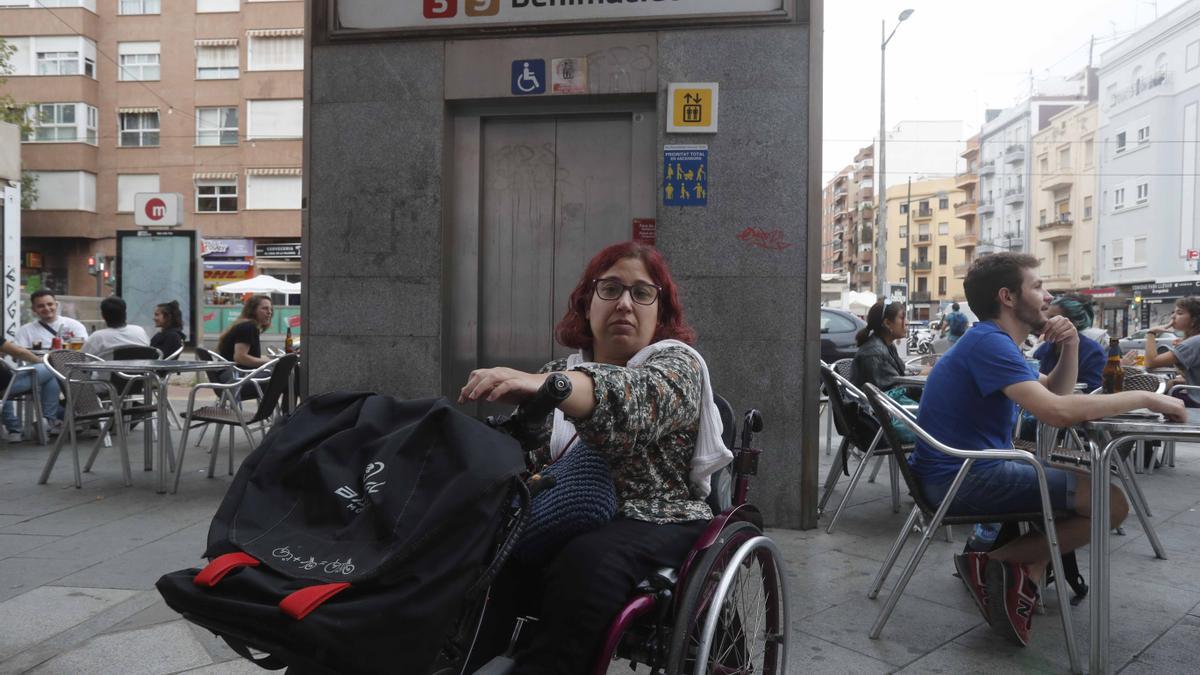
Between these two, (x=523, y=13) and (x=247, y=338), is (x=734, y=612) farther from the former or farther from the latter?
(x=247, y=338)

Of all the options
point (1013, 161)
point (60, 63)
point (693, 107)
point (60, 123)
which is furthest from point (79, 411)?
point (1013, 161)

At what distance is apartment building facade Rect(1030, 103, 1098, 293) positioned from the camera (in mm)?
56062

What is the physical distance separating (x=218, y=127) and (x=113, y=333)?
30453 millimetres

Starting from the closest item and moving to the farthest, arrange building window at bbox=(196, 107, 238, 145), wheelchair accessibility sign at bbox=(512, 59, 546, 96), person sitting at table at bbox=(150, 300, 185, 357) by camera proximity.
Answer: wheelchair accessibility sign at bbox=(512, 59, 546, 96), person sitting at table at bbox=(150, 300, 185, 357), building window at bbox=(196, 107, 238, 145)

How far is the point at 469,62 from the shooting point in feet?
17.5

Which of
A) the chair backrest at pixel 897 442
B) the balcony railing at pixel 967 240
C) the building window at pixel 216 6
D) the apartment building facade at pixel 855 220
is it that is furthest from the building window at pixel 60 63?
the apartment building facade at pixel 855 220

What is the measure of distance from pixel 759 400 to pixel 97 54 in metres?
39.9

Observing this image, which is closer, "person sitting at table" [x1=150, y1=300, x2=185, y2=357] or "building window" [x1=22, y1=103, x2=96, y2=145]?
"person sitting at table" [x1=150, y1=300, x2=185, y2=357]

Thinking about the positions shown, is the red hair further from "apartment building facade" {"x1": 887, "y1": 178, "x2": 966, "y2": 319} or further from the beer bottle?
"apartment building facade" {"x1": 887, "y1": 178, "x2": 966, "y2": 319}

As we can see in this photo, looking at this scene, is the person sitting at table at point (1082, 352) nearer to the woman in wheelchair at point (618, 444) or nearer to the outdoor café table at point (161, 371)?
the woman in wheelchair at point (618, 444)

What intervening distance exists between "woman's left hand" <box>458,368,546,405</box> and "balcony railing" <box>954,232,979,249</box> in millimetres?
82590

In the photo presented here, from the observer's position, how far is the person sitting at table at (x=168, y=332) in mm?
8656

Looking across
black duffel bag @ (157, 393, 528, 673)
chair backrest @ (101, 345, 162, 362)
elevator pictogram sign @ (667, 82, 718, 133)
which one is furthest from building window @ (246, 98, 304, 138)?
black duffel bag @ (157, 393, 528, 673)

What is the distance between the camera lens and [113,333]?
8.29m
